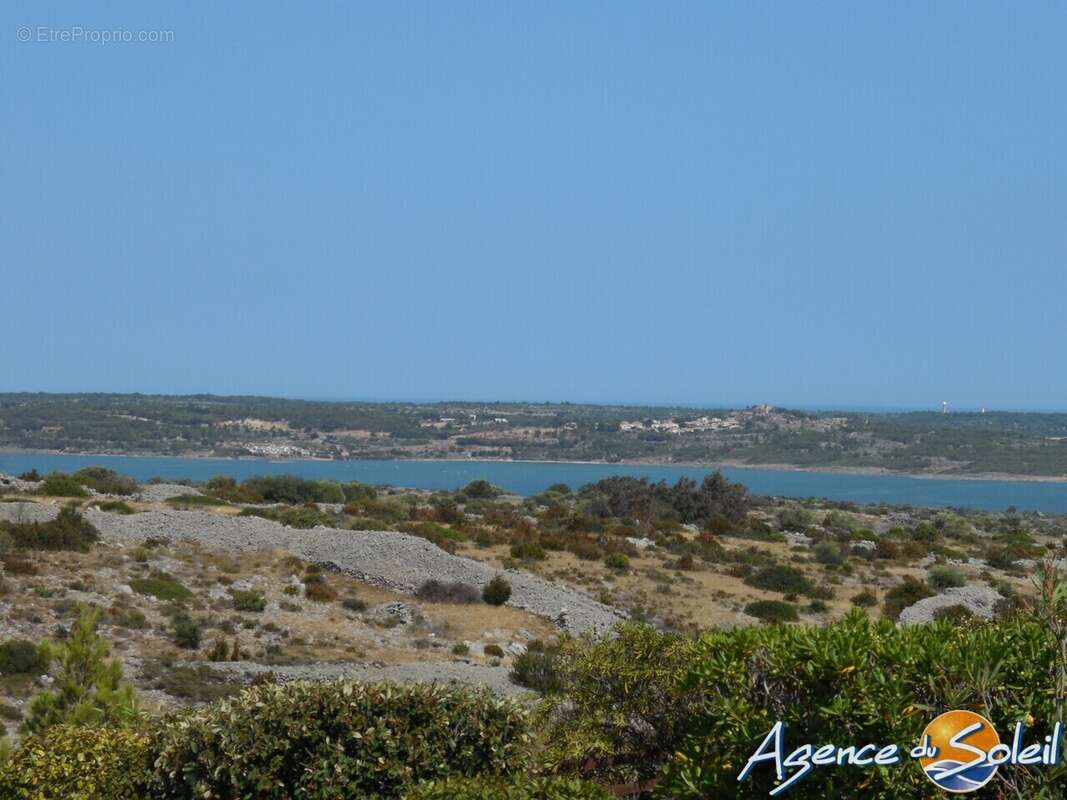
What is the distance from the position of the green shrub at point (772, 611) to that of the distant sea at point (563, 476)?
51.1 metres

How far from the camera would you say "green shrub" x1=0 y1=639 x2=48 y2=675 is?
607 inches

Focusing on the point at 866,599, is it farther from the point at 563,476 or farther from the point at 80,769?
the point at 563,476

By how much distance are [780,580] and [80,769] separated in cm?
2526

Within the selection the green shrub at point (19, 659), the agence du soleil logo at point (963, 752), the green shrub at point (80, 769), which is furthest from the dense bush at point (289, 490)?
the agence du soleil logo at point (963, 752)

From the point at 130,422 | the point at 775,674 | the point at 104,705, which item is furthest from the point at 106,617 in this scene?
the point at 130,422

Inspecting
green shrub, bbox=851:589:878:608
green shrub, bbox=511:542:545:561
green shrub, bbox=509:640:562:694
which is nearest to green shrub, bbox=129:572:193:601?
green shrub, bbox=509:640:562:694

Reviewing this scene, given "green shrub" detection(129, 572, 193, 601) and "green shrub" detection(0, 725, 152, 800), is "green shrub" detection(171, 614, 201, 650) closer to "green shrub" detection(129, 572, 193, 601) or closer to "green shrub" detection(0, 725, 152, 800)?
"green shrub" detection(129, 572, 193, 601)

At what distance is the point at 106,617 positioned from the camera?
1984 centimetres

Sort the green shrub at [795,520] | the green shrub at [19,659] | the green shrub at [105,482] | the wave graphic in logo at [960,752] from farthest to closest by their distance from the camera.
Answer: the green shrub at [795,520]
the green shrub at [105,482]
the green shrub at [19,659]
the wave graphic in logo at [960,752]

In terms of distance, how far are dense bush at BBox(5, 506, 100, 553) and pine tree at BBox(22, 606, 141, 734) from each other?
1629 centimetres

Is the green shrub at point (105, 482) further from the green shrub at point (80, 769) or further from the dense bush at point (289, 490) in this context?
the green shrub at point (80, 769)

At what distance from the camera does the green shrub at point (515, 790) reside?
5105mm

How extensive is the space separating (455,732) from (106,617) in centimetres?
1556

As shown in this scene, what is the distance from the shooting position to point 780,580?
29844mm
